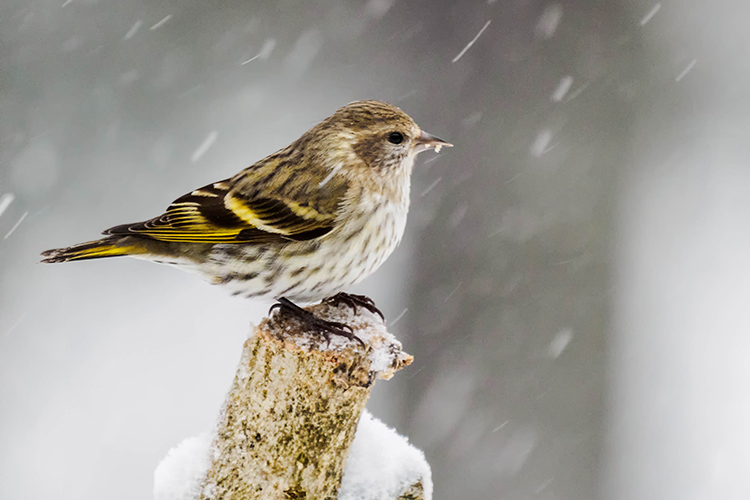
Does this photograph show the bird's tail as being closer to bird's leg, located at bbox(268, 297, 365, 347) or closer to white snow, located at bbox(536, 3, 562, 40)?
bird's leg, located at bbox(268, 297, 365, 347)

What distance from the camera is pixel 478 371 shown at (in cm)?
482

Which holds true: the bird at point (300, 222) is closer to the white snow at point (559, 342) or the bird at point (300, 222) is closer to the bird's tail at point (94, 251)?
the bird's tail at point (94, 251)

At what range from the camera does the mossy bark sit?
90.1 inches

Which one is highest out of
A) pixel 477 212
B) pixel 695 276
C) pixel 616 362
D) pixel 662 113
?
pixel 477 212

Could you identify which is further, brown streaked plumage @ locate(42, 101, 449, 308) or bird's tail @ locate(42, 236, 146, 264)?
brown streaked plumage @ locate(42, 101, 449, 308)

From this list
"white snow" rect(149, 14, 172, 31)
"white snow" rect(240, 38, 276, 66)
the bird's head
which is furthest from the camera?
"white snow" rect(240, 38, 276, 66)

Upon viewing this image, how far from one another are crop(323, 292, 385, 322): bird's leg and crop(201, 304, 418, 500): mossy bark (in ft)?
2.12

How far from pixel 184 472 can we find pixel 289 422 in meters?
0.41

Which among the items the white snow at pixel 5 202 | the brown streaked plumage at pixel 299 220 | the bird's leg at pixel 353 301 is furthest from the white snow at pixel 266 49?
the bird's leg at pixel 353 301

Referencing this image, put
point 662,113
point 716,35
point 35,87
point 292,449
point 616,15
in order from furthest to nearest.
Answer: point 35,87 → point 716,35 → point 662,113 → point 616,15 → point 292,449

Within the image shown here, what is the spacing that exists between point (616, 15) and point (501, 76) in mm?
806

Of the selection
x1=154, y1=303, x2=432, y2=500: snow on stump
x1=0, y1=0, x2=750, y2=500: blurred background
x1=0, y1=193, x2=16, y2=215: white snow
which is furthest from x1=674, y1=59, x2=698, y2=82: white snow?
x1=0, y1=193, x2=16, y2=215: white snow

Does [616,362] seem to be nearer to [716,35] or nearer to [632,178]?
[632,178]

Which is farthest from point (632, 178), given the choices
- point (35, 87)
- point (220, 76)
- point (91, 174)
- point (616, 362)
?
point (35, 87)
